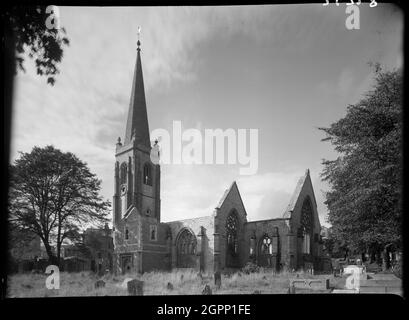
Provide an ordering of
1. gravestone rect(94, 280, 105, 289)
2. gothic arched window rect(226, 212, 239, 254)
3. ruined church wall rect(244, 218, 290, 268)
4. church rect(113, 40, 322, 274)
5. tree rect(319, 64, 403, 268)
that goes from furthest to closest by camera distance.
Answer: ruined church wall rect(244, 218, 290, 268), gothic arched window rect(226, 212, 239, 254), church rect(113, 40, 322, 274), tree rect(319, 64, 403, 268), gravestone rect(94, 280, 105, 289)

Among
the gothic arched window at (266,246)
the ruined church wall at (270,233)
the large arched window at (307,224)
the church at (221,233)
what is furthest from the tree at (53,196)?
the large arched window at (307,224)

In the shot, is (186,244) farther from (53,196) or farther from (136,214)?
(53,196)

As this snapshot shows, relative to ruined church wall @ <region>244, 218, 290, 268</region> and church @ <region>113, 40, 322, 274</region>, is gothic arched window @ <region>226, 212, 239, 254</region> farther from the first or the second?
ruined church wall @ <region>244, 218, 290, 268</region>

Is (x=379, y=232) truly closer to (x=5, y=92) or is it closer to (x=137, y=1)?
(x=137, y=1)

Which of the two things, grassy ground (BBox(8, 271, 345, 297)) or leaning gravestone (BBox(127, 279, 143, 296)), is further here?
leaning gravestone (BBox(127, 279, 143, 296))

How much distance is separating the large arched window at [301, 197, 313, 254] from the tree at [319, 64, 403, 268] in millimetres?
7017

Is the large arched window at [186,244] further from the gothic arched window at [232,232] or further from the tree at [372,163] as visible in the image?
the tree at [372,163]

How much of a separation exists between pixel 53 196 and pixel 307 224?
43.2 feet

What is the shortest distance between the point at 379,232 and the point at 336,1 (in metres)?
5.23

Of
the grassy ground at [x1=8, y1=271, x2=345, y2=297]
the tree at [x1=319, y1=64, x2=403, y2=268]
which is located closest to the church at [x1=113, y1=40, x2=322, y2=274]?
the tree at [x1=319, y1=64, x2=403, y2=268]

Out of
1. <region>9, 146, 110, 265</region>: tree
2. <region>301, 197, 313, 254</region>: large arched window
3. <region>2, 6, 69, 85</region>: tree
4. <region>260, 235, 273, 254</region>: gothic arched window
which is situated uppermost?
<region>2, 6, 69, 85</region>: tree

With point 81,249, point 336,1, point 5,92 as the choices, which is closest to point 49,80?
point 5,92

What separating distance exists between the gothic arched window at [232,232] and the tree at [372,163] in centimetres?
661

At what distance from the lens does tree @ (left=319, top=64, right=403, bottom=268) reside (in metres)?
6.35
